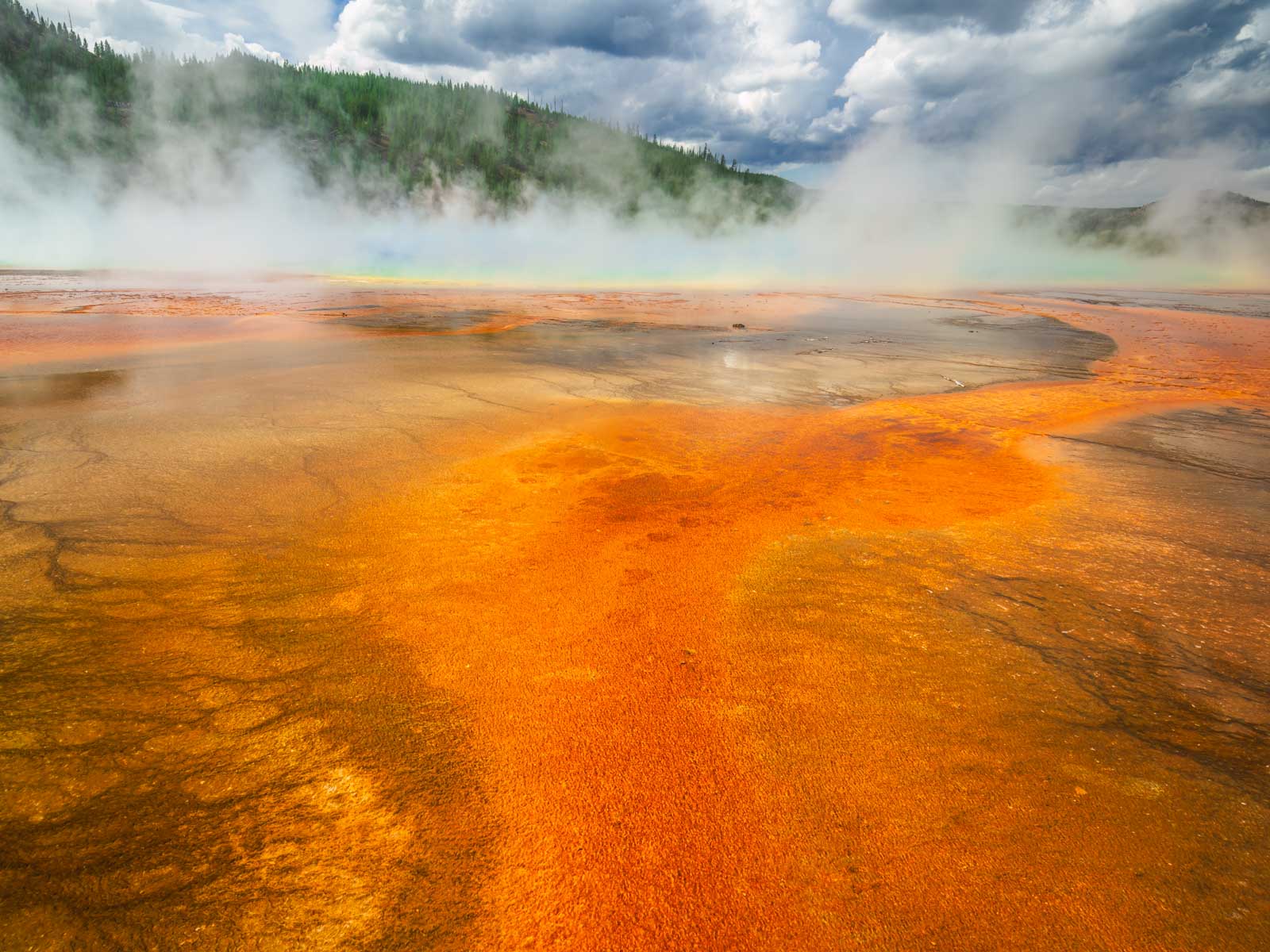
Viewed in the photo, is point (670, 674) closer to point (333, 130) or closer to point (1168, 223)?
point (333, 130)

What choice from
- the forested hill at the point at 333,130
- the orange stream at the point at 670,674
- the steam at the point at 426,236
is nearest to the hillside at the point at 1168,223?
the steam at the point at 426,236

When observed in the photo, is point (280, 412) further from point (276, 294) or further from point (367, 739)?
point (276, 294)

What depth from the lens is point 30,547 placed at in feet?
9.67

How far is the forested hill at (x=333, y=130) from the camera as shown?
5059 centimetres

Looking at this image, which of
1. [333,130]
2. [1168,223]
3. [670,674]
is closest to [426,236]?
[333,130]

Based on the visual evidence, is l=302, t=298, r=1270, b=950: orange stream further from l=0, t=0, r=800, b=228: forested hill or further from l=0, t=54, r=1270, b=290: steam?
l=0, t=0, r=800, b=228: forested hill

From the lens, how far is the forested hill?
50.6 m

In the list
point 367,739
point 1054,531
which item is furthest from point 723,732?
point 1054,531

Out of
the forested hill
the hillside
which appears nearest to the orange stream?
the forested hill

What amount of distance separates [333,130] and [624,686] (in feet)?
243

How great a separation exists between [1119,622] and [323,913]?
9.89 feet

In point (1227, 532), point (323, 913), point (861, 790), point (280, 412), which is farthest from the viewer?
point (280, 412)

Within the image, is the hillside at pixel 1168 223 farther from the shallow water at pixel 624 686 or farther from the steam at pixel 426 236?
the shallow water at pixel 624 686

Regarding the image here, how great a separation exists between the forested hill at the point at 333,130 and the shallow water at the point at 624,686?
200ft
